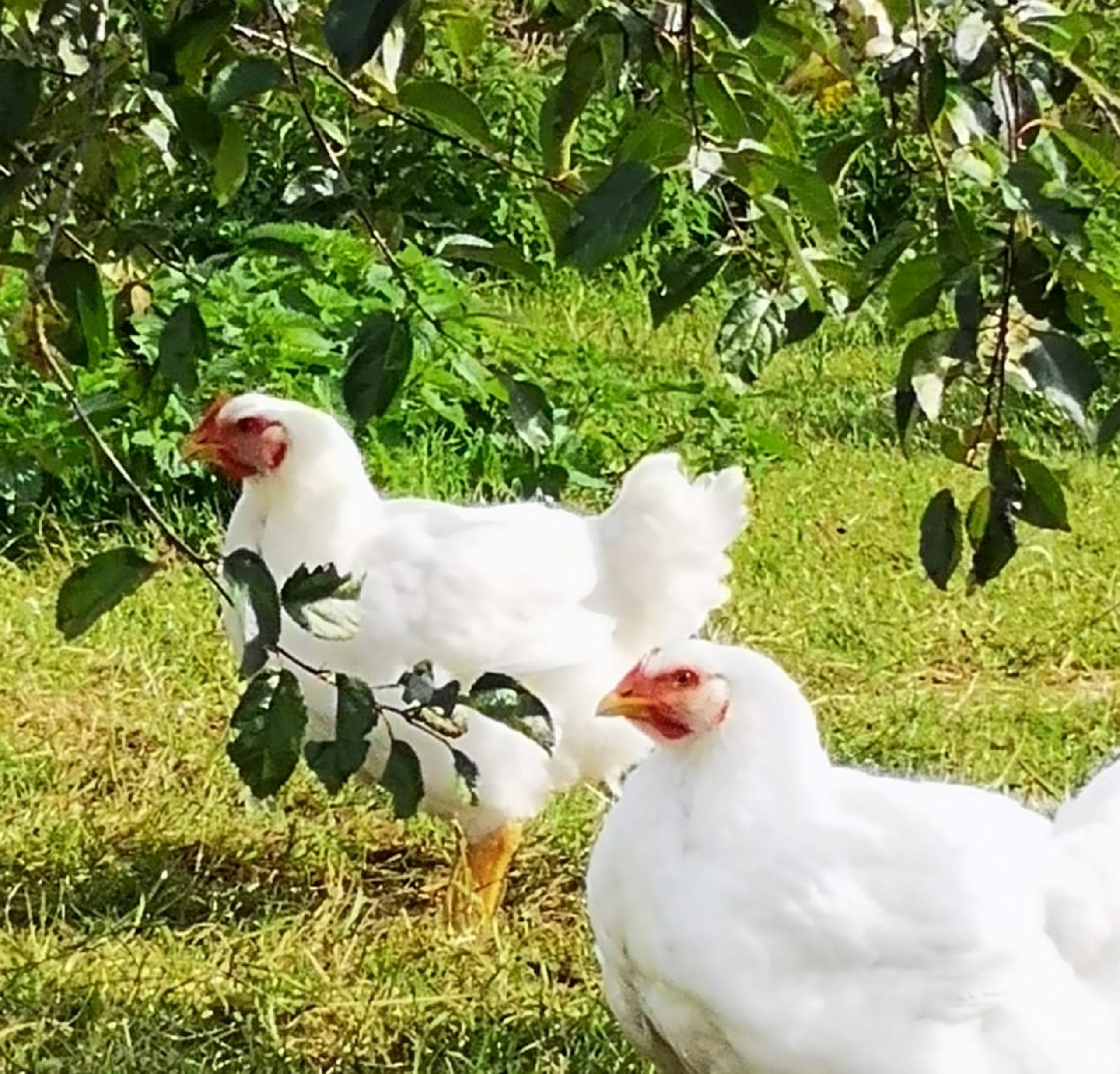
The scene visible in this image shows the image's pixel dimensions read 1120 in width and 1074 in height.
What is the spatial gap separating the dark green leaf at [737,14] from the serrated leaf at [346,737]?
1.85 feet

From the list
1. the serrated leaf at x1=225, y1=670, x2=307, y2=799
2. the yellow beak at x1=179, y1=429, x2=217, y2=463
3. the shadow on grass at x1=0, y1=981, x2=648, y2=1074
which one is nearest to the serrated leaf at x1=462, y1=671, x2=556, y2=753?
the serrated leaf at x1=225, y1=670, x2=307, y2=799

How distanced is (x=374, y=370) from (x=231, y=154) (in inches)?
12.7

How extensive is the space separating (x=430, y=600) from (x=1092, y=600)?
227 centimetres

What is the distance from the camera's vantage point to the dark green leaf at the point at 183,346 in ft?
5.91

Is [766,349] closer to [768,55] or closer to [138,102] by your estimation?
[768,55]

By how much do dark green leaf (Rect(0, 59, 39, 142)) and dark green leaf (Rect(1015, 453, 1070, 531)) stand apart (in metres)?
0.82

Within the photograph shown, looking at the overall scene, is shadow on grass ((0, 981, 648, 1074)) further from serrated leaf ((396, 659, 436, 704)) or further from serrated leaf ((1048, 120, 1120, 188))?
serrated leaf ((1048, 120, 1120, 188))

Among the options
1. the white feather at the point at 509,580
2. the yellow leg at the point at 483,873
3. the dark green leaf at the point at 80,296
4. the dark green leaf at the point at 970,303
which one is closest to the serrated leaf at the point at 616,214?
the dark green leaf at the point at 970,303

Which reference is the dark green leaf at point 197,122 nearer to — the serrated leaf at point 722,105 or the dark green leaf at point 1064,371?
the serrated leaf at point 722,105

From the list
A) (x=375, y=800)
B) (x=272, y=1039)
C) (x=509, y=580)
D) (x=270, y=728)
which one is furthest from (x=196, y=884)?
(x=270, y=728)

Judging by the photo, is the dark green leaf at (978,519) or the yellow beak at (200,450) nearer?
the dark green leaf at (978,519)

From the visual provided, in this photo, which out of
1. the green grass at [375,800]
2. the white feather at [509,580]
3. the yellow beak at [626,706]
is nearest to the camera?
the yellow beak at [626,706]

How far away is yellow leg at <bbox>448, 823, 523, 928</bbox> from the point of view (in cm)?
370

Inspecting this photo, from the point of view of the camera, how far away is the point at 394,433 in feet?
20.3
